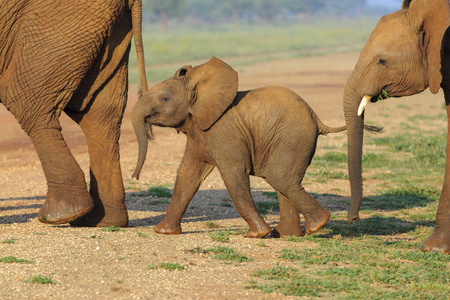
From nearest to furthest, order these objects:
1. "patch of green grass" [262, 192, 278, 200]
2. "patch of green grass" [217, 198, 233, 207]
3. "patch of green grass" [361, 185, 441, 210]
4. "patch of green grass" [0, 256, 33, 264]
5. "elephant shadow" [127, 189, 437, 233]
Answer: "patch of green grass" [0, 256, 33, 264] → "elephant shadow" [127, 189, 437, 233] → "patch of green grass" [217, 198, 233, 207] → "patch of green grass" [361, 185, 441, 210] → "patch of green grass" [262, 192, 278, 200]

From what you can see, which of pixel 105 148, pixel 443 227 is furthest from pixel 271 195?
pixel 443 227

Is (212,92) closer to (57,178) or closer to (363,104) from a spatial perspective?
(363,104)

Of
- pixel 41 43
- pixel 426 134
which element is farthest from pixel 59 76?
pixel 426 134

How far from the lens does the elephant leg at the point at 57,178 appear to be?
23.0 ft

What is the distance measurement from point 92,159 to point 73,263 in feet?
5.89

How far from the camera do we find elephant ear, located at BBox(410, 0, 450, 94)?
6.09 meters

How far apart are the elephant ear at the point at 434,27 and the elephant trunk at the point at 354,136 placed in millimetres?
606

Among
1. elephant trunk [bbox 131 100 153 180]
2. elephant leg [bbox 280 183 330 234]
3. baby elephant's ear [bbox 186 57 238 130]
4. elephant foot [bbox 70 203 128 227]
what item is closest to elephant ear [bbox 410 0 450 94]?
elephant leg [bbox 280 183 330 234]

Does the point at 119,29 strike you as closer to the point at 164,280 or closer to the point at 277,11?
the point at 164,280

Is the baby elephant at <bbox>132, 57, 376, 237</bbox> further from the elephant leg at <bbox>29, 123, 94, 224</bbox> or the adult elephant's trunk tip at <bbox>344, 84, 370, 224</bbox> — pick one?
the adult elephant's trunk tip at <bbox>344, 84, 370, 224</bbox>

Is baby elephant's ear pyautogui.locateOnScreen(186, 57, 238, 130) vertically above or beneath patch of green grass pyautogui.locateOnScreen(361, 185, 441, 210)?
above

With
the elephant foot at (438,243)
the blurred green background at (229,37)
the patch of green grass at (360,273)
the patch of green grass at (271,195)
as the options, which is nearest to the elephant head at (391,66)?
the patch of green grass at (360,273)

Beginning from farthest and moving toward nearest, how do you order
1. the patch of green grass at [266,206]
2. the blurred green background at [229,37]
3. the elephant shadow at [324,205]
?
the blurred green background at [229,37] → the patch of green grass at [266,206] → the elephant shadow at [324,205]

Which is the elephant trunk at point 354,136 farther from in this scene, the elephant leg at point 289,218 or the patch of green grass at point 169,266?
the patch of green grass at point 169,266
